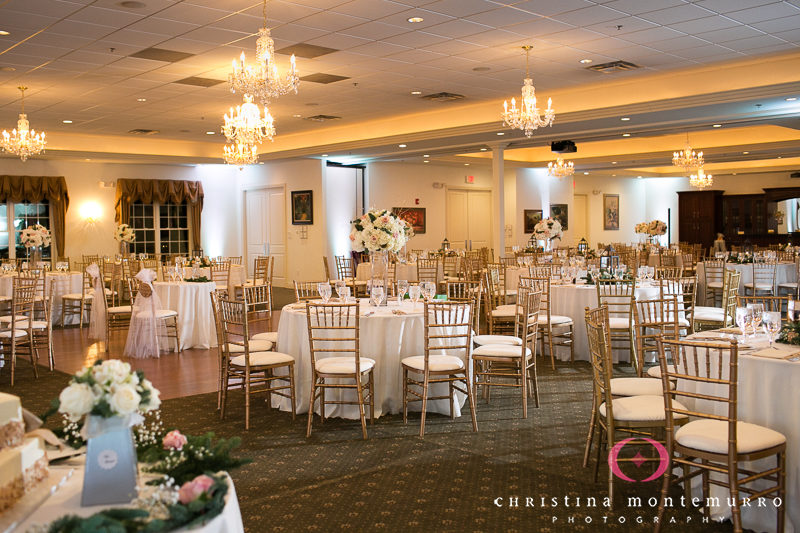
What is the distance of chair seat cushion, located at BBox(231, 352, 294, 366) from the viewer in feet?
18.9

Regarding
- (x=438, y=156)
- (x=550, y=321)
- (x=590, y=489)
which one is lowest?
(x=590, y=489)

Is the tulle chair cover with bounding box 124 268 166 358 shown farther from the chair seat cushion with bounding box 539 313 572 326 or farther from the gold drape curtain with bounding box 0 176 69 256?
the gold drape curtain with bounding box 0 176 69 256

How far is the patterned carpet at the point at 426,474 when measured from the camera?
3883 mm

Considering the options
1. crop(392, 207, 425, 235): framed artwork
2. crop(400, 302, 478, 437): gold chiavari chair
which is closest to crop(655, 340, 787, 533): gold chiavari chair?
crop(400, 302, 478, 437): gold chiavari chair

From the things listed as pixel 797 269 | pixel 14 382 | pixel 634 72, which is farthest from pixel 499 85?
pixel 14 382

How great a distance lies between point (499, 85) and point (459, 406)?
20.0ft

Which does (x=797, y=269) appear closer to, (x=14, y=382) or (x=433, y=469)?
(x=433, y=469)

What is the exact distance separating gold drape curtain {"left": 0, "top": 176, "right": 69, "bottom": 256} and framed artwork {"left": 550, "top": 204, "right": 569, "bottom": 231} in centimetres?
1352

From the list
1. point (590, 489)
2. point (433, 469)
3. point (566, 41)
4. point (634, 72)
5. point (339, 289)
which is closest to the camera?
point (590, 489)

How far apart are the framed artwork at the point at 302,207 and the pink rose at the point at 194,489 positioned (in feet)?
51.0

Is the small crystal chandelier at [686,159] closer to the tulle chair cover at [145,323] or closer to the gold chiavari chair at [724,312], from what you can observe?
the gold chiavari chair at [724,312]

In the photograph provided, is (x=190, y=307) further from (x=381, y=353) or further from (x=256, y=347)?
(x=381, y=353)

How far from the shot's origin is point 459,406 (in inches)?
241

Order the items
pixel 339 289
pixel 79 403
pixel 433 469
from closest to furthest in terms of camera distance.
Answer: pixel 79 403 < pixel 433 469 < pixel 339 289
